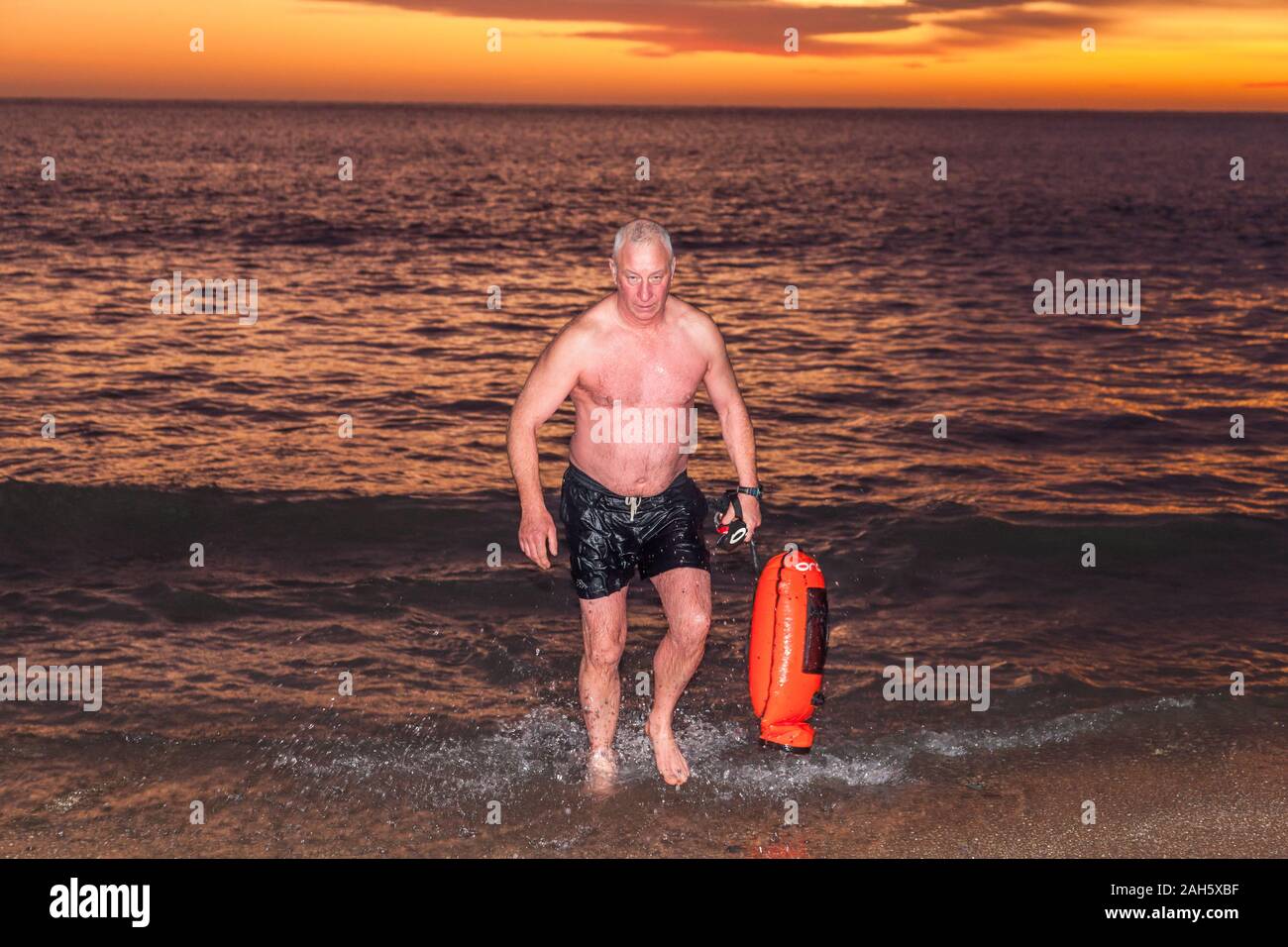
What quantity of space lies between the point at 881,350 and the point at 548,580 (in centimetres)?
1103

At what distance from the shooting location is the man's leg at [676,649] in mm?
5652

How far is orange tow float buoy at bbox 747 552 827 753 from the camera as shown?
579 cm

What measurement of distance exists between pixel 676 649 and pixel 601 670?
379mm

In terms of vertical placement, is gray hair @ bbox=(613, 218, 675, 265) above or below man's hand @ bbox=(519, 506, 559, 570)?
above

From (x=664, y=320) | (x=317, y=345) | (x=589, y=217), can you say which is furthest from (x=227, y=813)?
(x=589, y=217)

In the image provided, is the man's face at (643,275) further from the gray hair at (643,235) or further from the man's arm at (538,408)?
the man's arm at (538,408)

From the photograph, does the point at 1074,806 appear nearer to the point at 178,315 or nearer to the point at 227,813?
the point at 227,813

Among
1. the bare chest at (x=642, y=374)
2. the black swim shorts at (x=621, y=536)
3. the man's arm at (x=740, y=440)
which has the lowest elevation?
the black swim shorts at (x=621, y=536)

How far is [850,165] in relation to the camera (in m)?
87.8

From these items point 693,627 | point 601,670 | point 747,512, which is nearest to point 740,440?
point 747,512

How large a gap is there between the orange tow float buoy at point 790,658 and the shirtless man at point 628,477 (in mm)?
338

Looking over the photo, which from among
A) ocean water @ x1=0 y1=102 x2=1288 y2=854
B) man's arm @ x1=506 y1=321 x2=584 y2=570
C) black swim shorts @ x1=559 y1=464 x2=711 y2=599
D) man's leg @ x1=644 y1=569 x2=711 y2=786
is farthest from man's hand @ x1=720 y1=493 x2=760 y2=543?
ocean water @ x1=0 y1=102 x2=1288 y2=854

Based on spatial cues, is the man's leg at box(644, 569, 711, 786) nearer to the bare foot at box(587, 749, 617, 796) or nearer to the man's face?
the bare foot at box(587, 749, 617, 796)

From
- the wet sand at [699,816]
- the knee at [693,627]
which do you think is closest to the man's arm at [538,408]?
the knee at [693,627]
